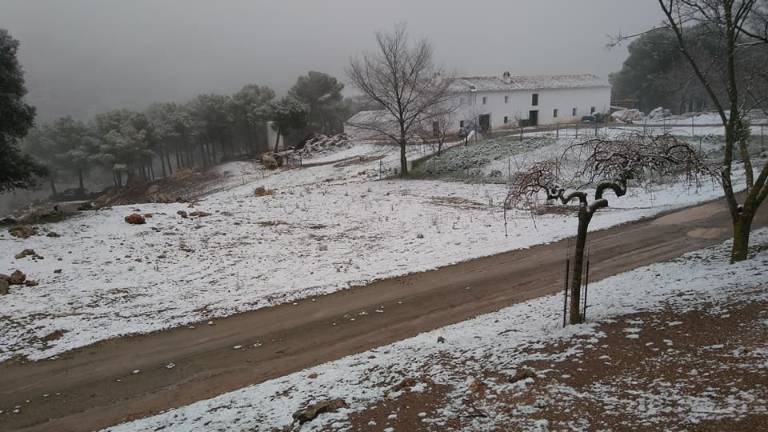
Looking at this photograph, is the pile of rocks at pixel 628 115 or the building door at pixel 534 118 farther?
the building door at pixel 534 118

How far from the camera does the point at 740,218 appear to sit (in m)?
10.8

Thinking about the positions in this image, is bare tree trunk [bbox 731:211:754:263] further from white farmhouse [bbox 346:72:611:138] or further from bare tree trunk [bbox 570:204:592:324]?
white farmhouse [bbox 346:72:611:138]

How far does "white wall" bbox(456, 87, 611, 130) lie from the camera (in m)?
55.7

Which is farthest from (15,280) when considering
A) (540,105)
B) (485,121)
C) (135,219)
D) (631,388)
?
(540,105)

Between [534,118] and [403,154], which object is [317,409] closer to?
[403,154]

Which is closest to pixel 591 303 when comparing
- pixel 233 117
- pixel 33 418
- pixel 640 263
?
pixel 640 263

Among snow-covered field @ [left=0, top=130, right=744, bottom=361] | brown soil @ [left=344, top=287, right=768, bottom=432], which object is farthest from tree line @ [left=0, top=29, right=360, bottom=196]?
brown soil @ [left=344, top=287, right=768, bottom=432]

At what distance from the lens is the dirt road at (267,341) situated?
8711mm

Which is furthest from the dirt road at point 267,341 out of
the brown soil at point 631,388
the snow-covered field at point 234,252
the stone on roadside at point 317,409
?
the brown soil at point 631,388

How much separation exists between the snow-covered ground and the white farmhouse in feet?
151

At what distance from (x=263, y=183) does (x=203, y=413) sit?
1361 inches

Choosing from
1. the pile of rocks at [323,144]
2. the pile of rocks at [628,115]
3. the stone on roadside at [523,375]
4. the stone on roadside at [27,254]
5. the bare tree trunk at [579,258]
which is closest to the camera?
the stone on roadside at [523,375]

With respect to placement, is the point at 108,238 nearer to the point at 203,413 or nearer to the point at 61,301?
the point at 61,301

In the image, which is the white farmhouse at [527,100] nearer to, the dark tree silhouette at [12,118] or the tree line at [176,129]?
the tree line at [176,129]
